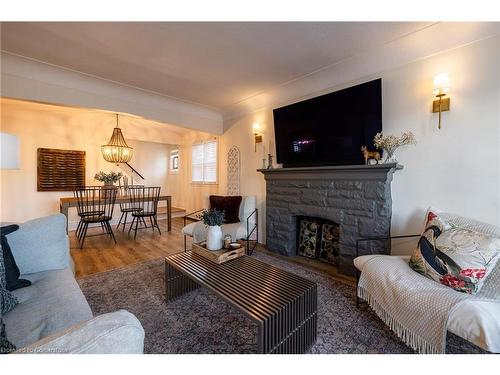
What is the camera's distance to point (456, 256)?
1.42m

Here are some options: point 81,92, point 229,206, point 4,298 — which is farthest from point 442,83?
point 81,92

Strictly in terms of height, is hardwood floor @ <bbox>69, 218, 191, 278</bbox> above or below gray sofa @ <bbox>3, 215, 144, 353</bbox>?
below

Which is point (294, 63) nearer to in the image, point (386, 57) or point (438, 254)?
point (386, 57)

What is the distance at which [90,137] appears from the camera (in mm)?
4703

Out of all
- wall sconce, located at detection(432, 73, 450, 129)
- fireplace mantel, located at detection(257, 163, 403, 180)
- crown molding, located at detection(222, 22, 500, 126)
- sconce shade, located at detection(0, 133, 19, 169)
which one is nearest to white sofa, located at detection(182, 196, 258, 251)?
fireplace mantel, located at detection(257, 163, 403, 180)

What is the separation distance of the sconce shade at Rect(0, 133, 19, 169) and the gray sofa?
27.6 inches

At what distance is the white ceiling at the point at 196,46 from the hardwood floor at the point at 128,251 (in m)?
2.41

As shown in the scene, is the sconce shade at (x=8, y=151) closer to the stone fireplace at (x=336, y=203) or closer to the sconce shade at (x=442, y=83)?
the stone fireplace at (x=336, y=203)

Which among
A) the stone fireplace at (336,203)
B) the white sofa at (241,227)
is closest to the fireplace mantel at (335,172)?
the stone fireplace at (336,203)

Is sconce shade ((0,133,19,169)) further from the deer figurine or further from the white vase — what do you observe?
the deer figurine

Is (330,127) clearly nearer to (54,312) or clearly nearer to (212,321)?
(212,321)

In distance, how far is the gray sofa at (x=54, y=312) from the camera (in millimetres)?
570

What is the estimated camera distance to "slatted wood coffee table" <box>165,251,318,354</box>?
118 centimetres
